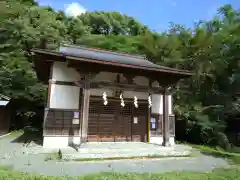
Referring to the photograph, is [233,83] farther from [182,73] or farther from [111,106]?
[111,106]

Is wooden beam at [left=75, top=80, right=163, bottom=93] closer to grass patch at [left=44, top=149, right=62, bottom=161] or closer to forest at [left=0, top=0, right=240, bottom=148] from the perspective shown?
grass patch at [left=44, top=149, right=62, bottom=161]

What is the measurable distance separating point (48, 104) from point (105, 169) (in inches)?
178

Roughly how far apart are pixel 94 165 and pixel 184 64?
12184 millimetres

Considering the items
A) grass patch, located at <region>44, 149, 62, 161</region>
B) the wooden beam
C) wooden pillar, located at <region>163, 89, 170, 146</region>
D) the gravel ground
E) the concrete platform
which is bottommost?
the gravel ground

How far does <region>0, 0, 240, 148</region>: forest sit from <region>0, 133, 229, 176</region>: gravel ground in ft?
18.8

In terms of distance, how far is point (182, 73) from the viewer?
413 inches

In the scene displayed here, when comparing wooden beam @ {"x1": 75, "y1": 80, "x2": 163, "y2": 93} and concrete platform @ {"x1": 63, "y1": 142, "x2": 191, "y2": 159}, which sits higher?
wooden beam @ {"x1": 75, "y1": 80, "x2": 163, "y2": 93}

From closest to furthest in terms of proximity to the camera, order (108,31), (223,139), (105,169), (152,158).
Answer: (105,169), (152,158), (223,139), (108,31)

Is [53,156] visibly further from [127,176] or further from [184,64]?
[184,64]

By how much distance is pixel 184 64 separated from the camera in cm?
1691

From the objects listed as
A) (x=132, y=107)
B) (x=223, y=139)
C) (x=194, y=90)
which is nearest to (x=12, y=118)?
(x=132, y=107)

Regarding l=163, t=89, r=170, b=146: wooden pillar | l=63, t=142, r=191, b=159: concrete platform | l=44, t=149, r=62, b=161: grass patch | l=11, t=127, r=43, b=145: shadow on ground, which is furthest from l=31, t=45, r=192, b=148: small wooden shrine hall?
l=11, t=127, r=43, b=145: shadow on ground

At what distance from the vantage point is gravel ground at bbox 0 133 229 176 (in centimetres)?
627

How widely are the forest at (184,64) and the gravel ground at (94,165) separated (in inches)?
225
